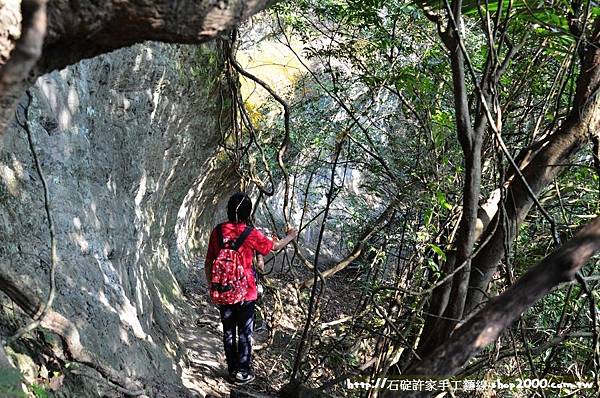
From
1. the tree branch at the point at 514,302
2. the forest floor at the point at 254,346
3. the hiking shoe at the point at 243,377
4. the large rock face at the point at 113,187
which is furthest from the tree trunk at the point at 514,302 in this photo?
the hiking shoe at the point at 243,377

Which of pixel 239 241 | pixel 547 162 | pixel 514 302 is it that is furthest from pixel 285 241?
pixel 514 302

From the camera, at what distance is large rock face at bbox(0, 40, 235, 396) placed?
10.9 ft

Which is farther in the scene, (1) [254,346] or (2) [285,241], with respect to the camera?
(1) [254,346]

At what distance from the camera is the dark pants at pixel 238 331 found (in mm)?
5133

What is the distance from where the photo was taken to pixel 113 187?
5.06m

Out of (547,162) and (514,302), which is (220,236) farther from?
(514,302)

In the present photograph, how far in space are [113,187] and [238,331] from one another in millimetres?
1739

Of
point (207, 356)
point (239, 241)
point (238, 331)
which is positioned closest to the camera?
point (239, 241)

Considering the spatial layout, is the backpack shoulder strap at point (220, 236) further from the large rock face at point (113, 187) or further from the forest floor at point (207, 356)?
the forest floor at point (207, 356)

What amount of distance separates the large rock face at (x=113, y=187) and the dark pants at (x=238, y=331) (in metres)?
0.54

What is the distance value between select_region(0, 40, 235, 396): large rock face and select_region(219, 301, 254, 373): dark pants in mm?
542

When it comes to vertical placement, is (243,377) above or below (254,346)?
below

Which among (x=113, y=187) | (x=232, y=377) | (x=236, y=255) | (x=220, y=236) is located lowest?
(x=232, y=377)

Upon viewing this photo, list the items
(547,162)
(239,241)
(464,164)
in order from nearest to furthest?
(547,162) → (464,164) → (239,241)
